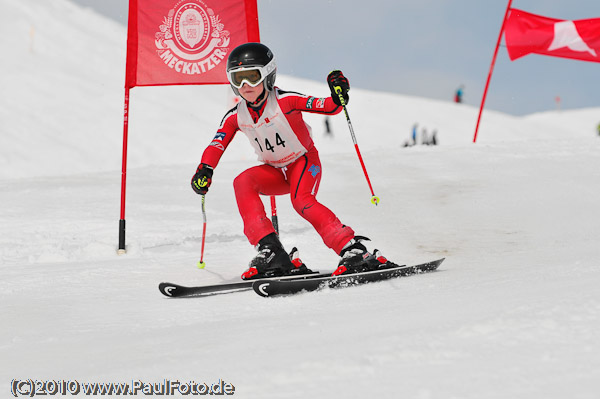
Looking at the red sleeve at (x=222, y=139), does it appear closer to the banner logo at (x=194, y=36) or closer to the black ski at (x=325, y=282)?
the black ski at (x=325, y=282)

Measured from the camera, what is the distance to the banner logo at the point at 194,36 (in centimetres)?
549

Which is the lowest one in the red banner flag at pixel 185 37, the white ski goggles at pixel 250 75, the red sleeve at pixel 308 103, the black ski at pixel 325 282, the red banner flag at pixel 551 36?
the black ski at pixel 325 282

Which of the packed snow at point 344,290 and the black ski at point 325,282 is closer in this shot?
the packed snow at point 344,290

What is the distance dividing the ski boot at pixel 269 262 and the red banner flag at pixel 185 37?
213 cm

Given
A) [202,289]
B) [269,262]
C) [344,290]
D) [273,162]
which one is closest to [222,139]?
[273,162]

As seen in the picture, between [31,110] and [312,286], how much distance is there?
2074 cm

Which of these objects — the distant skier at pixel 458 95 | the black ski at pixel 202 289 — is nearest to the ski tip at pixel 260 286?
the black ski at pixel 202 289

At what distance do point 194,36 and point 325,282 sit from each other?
2997 millimetres

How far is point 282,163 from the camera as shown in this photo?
417cm

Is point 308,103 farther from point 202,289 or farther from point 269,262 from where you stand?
point 202,289

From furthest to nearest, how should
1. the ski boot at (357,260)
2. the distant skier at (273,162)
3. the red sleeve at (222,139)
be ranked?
the red sleeve at (222,139)
the distant skier at (273,162)
the ski boot at (357,260)

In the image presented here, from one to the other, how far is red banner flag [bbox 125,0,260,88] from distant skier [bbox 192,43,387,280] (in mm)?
1450

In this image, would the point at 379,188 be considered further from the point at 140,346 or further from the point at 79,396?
the point at 79,396

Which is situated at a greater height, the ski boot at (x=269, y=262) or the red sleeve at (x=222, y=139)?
the red sleeve at (x=222, y=139)
